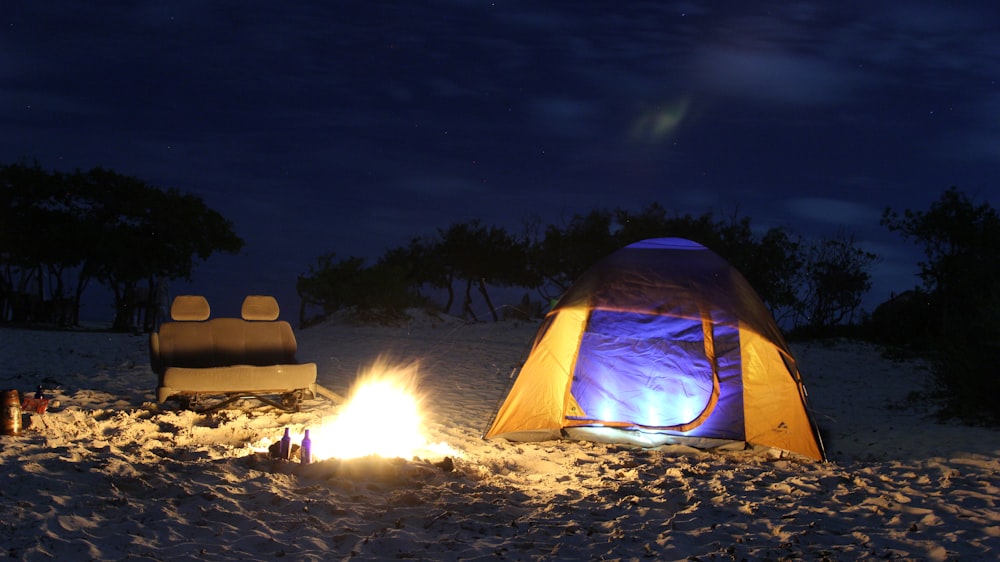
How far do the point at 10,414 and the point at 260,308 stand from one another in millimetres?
3644

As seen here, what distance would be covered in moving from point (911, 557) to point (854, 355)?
12.9m

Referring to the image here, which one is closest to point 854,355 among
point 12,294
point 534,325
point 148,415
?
point 534,325

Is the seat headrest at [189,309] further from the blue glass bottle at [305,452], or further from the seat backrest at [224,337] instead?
the blue glass bottle at [305,452]

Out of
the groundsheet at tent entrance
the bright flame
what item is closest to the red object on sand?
the groundsheet at tent entrance

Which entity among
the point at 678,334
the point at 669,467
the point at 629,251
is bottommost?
the point at 669,467

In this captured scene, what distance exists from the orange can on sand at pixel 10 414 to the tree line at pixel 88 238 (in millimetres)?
17280

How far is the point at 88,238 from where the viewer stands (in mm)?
22031

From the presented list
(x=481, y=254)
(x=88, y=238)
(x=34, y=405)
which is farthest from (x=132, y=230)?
(x=34, y=405)

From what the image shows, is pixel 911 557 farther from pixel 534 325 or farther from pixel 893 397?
pixel 534 325

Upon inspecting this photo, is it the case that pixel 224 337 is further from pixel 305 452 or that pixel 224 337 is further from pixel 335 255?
pixel 335 255

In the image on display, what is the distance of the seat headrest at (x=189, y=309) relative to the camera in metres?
9.16

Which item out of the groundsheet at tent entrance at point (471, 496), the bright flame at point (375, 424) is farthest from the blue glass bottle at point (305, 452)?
the bright flame at point (375, 424)

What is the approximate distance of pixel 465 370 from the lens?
12.4 meters

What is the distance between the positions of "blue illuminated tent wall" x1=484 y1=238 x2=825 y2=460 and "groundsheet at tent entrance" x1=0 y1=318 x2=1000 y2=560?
0.47 metres
